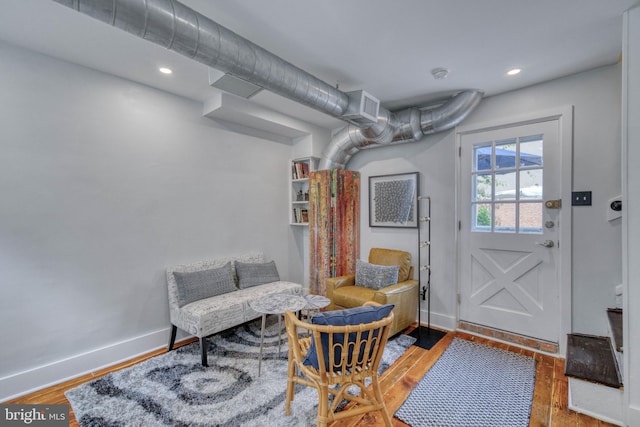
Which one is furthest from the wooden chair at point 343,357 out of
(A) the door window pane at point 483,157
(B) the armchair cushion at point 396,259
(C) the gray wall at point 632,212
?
(A) the door window pane at point 483,157

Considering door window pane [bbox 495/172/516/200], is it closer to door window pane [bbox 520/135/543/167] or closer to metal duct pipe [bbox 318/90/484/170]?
door window pane [bbox 520/135/543/167]

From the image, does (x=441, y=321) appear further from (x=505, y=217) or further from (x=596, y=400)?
(x=596, y=400)

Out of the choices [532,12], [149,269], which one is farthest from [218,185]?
[532,12]

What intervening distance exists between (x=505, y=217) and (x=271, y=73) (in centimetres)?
259

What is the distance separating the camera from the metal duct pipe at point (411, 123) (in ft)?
9.32

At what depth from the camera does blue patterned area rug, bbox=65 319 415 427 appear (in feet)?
5.92

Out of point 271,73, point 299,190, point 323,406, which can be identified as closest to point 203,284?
point 323,406

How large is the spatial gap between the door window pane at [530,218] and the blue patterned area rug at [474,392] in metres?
1.16

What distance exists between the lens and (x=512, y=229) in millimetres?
2838

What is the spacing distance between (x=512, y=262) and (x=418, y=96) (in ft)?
6.34

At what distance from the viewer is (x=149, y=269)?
2.78 meters

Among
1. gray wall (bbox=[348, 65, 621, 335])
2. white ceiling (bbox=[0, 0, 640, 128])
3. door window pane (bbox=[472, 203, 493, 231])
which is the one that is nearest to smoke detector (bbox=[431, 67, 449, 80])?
white ceiling (bbox=[0, 0, 640, 128])

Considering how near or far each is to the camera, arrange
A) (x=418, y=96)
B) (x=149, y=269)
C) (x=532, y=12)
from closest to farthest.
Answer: (x=532, y=12) → (x=149, y=269) → (x=418, y=96)

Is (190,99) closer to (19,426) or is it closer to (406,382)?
(19,426)
